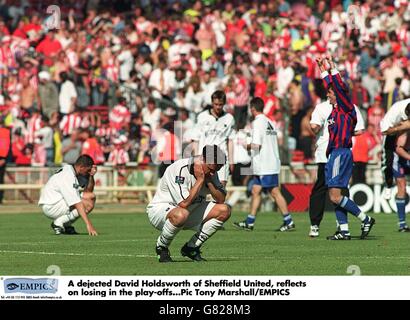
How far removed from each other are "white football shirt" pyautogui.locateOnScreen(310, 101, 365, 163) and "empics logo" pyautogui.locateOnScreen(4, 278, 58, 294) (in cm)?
836

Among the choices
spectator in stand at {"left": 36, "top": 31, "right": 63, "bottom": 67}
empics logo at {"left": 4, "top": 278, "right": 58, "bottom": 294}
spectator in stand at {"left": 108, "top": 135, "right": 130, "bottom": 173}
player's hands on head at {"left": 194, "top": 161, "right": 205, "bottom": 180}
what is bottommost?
empics logo at {"left": 4, "top": 278, "right": 58, "bottom": 294}

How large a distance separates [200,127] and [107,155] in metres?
9.81

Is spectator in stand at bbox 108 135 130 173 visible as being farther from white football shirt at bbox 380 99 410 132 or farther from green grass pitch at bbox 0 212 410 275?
white football shirt at bbox 380 99 410 132

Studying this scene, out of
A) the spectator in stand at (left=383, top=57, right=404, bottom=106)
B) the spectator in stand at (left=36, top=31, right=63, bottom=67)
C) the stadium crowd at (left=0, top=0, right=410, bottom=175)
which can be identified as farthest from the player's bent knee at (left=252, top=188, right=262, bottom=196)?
the spectator in stand at (left=36, top=31, right=63, bottom=67)

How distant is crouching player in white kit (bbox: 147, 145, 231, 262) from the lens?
16.6 meters

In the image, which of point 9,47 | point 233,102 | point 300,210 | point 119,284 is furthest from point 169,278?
point 9,47

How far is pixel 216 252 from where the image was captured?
63.3 ft

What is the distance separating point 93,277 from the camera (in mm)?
14438

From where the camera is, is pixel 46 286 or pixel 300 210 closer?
pixel 46 286

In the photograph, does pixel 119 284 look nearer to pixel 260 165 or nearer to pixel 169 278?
pixel 169 278

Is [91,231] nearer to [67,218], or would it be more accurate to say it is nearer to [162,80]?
[67,218]

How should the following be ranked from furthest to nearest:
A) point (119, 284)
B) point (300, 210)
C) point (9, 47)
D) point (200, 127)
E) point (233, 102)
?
point (9, 47) < point (233, 102) < point (300, 210) < point (200, 127) < point (119, 284)

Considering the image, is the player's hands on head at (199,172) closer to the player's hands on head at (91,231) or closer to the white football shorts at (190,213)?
the white football shorts at (190,213)

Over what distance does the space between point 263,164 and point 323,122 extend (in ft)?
10.1
